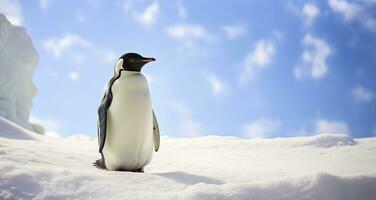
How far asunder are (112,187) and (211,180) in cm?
95

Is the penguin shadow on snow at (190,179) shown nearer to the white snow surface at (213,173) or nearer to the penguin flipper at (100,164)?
the white snow surface at (213,173)

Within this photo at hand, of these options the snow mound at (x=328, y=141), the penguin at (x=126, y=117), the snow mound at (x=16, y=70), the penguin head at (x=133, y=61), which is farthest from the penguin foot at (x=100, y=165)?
the snow mound at (x=16, y=70)

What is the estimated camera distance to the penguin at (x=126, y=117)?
13.0 ft

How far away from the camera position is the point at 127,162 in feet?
13.4

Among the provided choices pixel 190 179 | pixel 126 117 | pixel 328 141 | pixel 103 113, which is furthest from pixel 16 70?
pixel 190 179

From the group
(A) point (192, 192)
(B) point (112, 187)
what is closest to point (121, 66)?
(B) point (112, 187)

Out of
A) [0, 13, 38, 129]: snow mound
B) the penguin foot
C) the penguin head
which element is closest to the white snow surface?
the penguin foot

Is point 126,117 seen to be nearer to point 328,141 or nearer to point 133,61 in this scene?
point 133,61

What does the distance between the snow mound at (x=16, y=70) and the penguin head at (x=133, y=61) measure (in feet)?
40.0

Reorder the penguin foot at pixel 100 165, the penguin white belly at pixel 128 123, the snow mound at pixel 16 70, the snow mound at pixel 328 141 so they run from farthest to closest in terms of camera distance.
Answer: the snow mound at pixel 16 70, the snow mound at pixel 328 141, the penguin foot at pixel 100 165, the penguin white belly at pixel 128 123

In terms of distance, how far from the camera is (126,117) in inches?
156

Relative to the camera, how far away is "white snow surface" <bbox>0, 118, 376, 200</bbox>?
2.56 m

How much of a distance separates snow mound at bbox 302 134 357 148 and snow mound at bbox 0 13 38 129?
38.0 feet

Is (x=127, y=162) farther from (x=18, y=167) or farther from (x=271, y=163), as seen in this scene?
(x=271, y=163)
